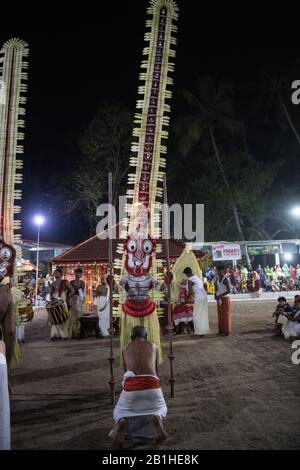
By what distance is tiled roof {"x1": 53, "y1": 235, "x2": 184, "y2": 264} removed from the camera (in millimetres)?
13812

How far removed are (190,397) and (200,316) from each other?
16.1 ft

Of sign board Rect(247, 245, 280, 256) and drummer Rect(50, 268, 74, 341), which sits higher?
sign board Rect(247, 245, 280, 256)

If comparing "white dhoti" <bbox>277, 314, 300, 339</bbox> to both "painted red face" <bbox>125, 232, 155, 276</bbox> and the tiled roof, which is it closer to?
"painted red face" <bbox>125, 232, 155, 276</bbox>

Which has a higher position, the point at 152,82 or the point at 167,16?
the point at 167,16

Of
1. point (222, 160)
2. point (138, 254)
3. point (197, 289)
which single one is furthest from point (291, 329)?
point (222, 160)

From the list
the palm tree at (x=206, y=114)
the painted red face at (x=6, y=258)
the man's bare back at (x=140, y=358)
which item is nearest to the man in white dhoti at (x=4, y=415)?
the man's bare back at (x=140, y=358)

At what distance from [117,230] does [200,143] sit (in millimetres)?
22168

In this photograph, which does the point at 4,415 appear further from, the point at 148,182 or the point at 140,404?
the point at 148,182

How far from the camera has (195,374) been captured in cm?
668

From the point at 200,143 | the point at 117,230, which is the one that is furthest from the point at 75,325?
the point at 200,143

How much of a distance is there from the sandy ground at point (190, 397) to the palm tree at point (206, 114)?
24.9 metres

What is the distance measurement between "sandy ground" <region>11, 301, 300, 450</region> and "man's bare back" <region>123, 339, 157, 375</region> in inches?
28.1

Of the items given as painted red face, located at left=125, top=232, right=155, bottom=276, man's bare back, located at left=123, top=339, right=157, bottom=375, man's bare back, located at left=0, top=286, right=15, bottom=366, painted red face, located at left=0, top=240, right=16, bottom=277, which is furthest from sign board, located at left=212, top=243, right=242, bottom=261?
man's bare back, located at left=123, top=339, right=157, bottom=375
